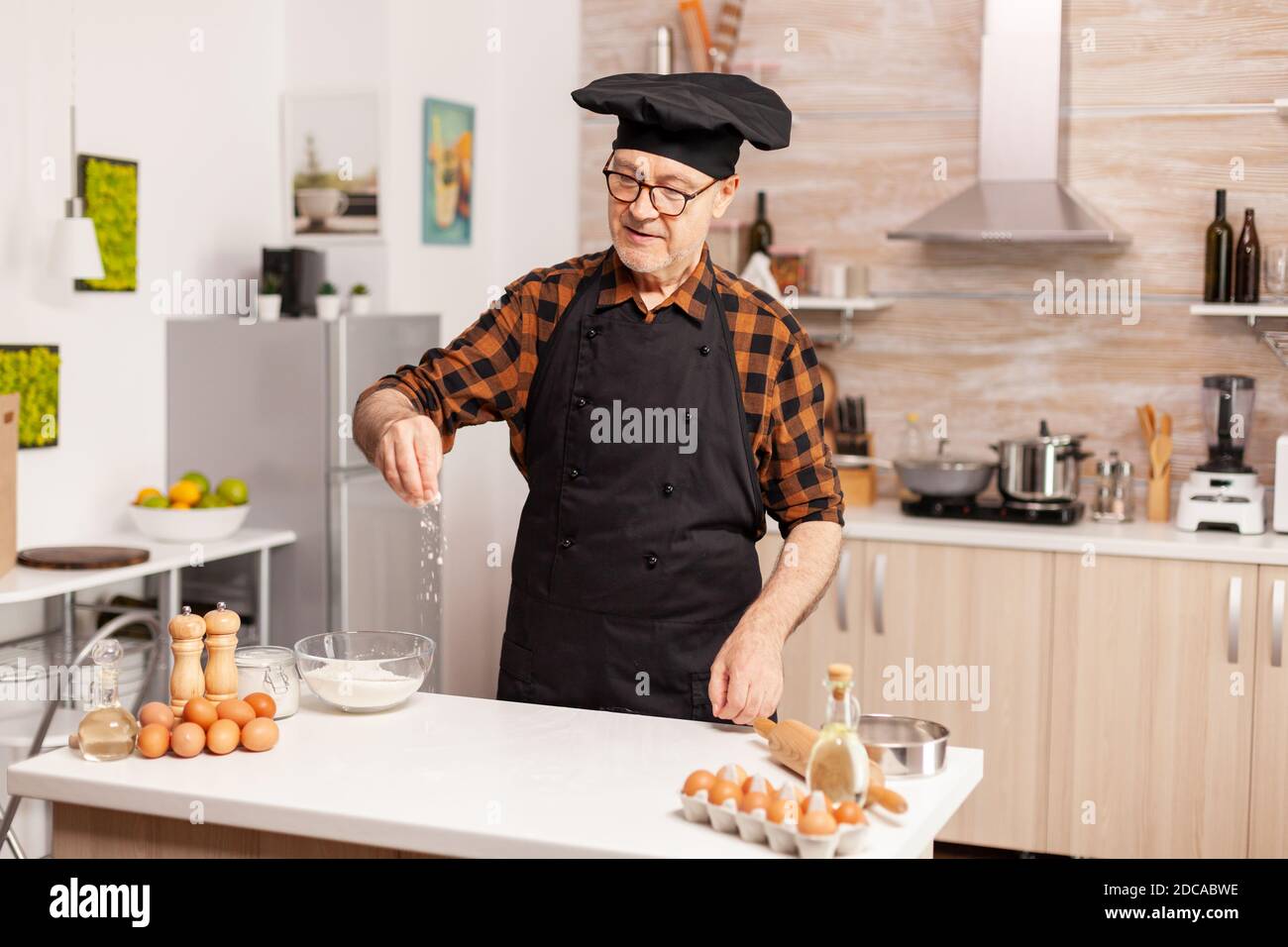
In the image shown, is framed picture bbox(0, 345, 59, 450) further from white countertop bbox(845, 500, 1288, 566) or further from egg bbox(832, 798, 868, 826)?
egg bbox(832, 798, 868, 826)

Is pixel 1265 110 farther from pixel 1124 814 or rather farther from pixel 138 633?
pixel 138 633

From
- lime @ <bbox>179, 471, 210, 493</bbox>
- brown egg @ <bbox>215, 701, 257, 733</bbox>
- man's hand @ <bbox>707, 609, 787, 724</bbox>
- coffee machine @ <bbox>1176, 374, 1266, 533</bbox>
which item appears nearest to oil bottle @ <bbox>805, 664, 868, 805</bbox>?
man's hand @ <bbox>707, 609, 787, 724</bbox>

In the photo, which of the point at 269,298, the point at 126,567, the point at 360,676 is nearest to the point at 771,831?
the point at 360,676

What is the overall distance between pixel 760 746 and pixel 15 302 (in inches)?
102

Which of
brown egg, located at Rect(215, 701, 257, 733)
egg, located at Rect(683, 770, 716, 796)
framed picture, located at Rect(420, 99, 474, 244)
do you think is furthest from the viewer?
framed picture, located at Rect(420, 99, 474, 244)

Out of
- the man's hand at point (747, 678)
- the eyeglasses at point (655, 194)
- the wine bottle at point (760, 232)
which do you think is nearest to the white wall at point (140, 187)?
the wine bottle at point (760, 232)

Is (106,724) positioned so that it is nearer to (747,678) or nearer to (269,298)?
(747,678)

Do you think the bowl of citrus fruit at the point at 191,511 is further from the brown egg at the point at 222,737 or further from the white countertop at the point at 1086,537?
the brown egg at the point at 222,737

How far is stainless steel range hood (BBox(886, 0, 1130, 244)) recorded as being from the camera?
4043mm

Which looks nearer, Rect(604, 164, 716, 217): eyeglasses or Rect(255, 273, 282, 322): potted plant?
Rect(604, 164, 716, 217): eyeglasses

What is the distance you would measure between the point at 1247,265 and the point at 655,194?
2.46 metres

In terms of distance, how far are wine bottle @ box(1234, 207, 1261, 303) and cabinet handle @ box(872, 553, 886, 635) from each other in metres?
1.22

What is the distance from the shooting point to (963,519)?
4.07m

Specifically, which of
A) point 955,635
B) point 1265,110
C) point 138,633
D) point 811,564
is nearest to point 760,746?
point 811,564
